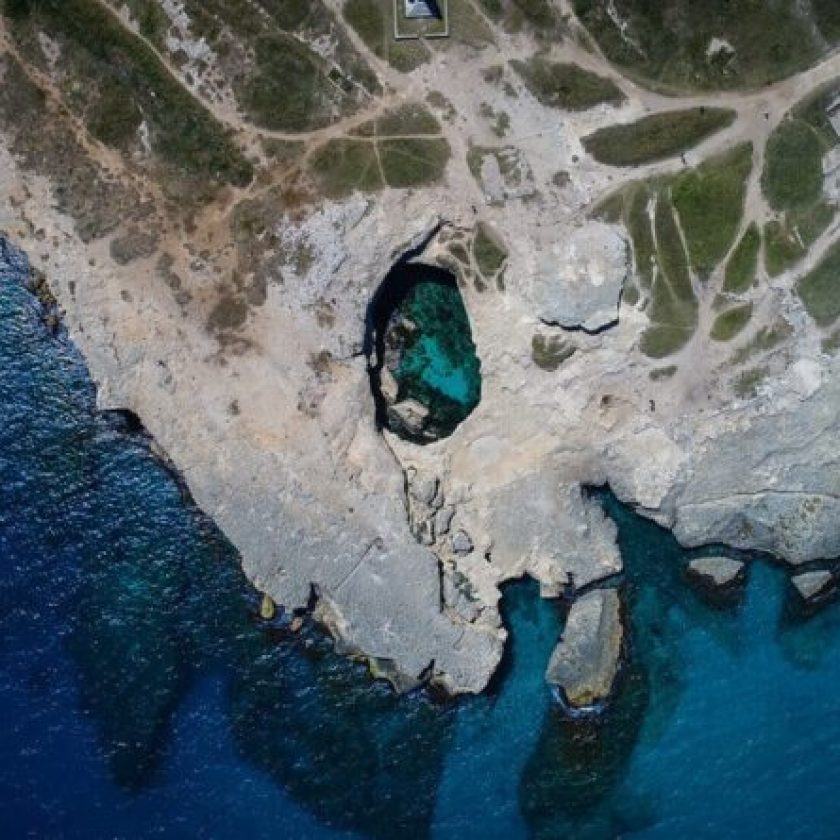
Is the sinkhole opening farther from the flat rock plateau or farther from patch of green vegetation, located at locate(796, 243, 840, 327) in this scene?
patch of green vegetation, located at locate(796, 243, 840, 327)

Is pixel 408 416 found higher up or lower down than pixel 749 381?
higher up

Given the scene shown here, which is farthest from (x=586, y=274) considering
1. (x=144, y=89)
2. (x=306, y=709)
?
(x=306, y=709)

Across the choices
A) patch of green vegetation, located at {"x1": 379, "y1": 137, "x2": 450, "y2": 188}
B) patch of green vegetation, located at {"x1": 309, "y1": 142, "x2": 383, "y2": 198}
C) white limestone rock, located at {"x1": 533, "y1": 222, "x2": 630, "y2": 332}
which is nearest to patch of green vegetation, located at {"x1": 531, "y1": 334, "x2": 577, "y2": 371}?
white limestone rock, located at {"x1": 533, "y1": 222, "x2": 630, "y2": 332}

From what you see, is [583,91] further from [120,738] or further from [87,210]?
[120,738]

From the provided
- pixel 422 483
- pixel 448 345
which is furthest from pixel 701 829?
pixel 448 345

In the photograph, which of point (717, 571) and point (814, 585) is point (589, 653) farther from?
point (814, 585)

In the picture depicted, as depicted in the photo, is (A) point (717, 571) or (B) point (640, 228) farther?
(A) point (717, 571)

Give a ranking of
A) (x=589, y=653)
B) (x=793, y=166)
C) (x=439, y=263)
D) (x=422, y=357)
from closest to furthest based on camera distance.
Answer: (x=793, y=166) → (x=439, y=263) → (x=422, y=357) → (x=589, y=653)

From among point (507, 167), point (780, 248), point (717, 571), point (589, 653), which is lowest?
point (589, 653)
